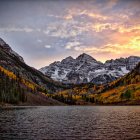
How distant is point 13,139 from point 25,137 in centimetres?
314

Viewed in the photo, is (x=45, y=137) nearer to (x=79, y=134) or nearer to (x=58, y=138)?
(x=58, y=138)

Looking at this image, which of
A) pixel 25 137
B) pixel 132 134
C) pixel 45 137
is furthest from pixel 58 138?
pixel 132 134

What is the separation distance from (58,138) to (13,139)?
8904 millimetres

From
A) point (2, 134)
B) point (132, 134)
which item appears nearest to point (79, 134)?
point (132, 134)

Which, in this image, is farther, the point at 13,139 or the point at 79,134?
the point at 79,134

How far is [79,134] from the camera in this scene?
64562 mm

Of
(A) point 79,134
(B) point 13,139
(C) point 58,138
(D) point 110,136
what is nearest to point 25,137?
(B) point 13,139

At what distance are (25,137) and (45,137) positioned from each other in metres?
4.07

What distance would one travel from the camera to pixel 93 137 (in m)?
60.1

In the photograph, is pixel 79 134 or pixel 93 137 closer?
pixel 93 137

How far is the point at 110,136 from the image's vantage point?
202 feet

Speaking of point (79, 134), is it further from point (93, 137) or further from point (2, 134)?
point (2, 134)

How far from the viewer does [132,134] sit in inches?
2530

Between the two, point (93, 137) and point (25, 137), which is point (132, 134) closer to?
point (93, 137)
